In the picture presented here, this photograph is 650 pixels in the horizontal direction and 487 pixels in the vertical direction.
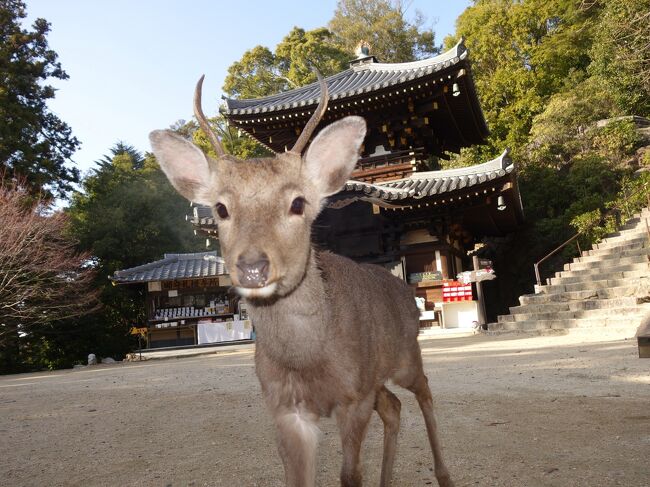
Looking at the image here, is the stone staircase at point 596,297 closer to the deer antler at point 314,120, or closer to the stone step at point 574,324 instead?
the stone step at point 574,324

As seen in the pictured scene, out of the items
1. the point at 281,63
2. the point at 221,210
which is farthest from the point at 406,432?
the point at 281,63

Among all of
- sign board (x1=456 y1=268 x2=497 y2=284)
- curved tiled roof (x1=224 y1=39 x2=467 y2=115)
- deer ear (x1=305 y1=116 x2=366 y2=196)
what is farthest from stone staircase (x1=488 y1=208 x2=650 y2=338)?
deer ear (x1=305 y1=116 x2=366 y2=196)

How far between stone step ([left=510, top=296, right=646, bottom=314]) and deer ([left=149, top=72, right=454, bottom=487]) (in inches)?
481

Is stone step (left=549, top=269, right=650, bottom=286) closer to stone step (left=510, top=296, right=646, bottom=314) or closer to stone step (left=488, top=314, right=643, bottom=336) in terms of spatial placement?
stone step (left=510, top=296, right=646, bottom=314)

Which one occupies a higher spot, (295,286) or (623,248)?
(623,248)

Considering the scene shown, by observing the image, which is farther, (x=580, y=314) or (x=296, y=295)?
(x=580, y=314)

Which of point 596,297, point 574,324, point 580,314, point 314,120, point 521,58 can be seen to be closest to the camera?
point 314,120

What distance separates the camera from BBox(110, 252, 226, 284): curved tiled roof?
2331 centimetres

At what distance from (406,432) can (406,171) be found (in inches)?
474

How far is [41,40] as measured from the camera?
26.1 metres

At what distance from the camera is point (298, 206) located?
8.67 feet

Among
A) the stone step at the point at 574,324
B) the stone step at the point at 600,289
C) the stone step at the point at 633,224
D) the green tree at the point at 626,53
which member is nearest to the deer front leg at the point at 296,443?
the stone step at the point at 574,324

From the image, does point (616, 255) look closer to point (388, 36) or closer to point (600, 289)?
point (600, 289)

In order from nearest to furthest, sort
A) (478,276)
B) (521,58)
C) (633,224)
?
1. (478,276)
2. (633,224)
3. (521,58)
